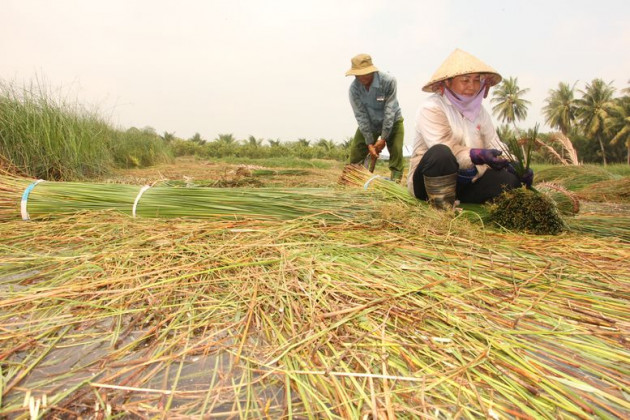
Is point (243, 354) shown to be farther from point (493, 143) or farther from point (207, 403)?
point (493, 143)

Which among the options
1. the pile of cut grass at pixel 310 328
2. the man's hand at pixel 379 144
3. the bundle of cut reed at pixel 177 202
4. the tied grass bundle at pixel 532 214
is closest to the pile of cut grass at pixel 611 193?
the man's hand at pixel 379 144

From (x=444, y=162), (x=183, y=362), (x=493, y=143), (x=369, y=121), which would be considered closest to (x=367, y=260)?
(x=183, y=362)

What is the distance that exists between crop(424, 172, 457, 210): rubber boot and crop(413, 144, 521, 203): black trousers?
4cm

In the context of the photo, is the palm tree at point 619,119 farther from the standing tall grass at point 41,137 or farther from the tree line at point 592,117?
the standing tall grass at point 41,137

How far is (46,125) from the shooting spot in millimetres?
3955

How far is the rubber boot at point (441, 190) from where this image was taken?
270cm

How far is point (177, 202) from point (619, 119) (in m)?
42.8

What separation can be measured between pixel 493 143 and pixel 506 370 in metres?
2.50

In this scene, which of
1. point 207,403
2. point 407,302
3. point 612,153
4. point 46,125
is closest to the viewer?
point 207,403

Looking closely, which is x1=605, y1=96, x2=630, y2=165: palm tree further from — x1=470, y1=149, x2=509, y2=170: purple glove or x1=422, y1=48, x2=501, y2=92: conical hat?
x1=470, y1=149, x2=509, y2=170: purple glove

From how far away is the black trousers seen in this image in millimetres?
2654

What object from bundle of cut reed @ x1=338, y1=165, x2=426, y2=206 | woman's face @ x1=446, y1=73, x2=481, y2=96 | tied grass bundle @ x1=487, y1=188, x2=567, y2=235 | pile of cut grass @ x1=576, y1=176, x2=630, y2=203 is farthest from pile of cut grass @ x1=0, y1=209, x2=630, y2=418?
pile of cut grass @ x1=576, y1=176, x2=630, y2=203

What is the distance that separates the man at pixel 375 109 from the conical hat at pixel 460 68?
1676mm

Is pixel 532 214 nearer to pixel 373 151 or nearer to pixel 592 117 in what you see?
pixel 373 151
